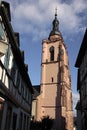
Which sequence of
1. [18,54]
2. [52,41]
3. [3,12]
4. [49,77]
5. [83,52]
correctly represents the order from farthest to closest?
1. [52,41]
2. [49,77]
3. [83,52]
4. [18,54]
5. [3,12]

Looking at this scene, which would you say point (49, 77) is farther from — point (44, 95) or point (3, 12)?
point (3, 12)

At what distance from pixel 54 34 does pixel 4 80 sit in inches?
1973

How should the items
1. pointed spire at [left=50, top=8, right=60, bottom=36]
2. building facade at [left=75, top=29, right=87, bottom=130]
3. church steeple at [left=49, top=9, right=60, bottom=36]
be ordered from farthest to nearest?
pointed spire at [left=50, top=8, right=60, bottom=36], church steeple at [left=49, top=9, right=60, bottom=36], building facade at [left=75, top=29, right=87, bottom=130]

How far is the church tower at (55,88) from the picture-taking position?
4469cm

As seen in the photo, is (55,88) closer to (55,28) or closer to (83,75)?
(55,28)

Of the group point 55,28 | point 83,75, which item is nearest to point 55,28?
point 55,28

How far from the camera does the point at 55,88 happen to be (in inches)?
1911

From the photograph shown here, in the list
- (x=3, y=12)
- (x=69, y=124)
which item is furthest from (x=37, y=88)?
(x=3, y=12)

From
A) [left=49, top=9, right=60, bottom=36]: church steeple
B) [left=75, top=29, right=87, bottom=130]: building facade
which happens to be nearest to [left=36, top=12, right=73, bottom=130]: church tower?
[left=49, top=9, right=60, bottom=36]: church steeple

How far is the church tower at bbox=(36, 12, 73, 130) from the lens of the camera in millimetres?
44688

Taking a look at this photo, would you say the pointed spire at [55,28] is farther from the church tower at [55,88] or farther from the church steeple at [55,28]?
the church tower at [55,88]

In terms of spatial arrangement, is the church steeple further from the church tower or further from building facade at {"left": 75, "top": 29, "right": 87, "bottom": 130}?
building facade at {"left": 75, "top": 29, "right": 87, "bottom": 130}

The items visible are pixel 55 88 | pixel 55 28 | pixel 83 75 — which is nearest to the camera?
pixel 83 75

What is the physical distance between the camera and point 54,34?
6022 cm
